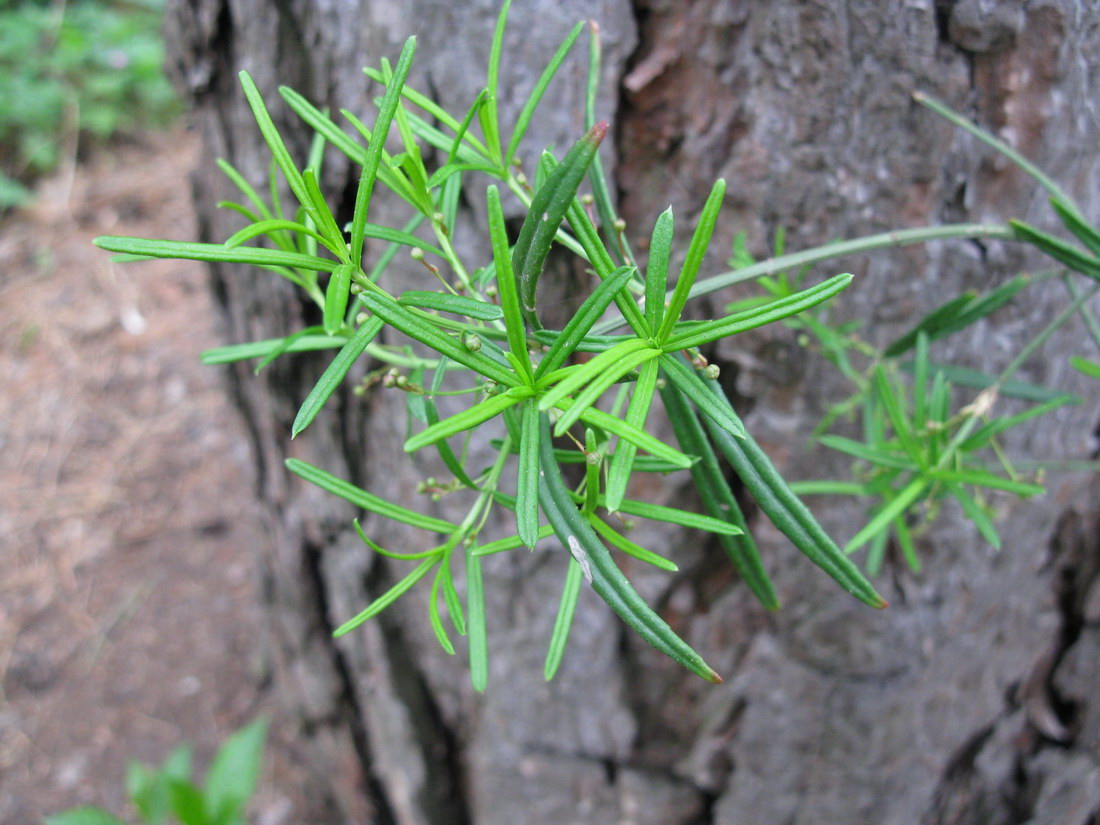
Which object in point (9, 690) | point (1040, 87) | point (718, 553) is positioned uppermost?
point (1040, 87)

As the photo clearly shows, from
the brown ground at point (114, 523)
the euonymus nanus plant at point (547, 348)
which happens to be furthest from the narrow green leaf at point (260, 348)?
the brown ground at point (114, 523)

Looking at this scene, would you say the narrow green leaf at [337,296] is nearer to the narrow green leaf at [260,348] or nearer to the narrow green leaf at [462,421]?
the narrow green leaf at [462,421]

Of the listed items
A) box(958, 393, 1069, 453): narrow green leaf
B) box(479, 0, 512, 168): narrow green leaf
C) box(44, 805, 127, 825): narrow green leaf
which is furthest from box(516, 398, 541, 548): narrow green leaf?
box(44, 805, 127, 825): narrow green leaf

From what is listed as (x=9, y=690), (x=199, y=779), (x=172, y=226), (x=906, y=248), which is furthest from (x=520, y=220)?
(x=172, y=226)

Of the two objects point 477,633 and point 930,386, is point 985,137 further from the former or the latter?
point 477,633

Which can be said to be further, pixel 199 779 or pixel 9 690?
pixel 9 690

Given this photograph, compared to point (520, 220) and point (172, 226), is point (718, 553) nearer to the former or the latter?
point (520, 220)

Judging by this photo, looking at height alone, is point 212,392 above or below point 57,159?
below
